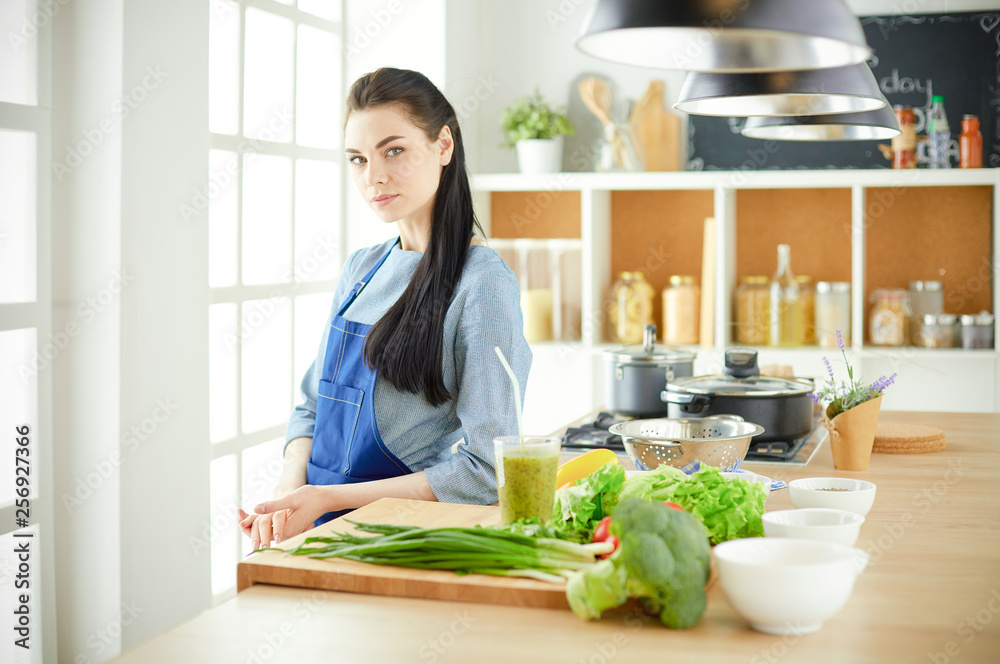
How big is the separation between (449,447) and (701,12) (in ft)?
3.31

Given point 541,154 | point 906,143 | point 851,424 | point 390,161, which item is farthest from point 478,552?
point 906,143

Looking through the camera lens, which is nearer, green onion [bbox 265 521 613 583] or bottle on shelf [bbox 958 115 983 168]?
green onion [bbox 265 521 613 583]

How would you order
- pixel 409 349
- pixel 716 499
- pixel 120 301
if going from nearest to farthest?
1. pixel 716 499
2. pixel 409 349
3. pixel 120 301

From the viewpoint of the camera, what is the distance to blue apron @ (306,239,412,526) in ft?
6.09

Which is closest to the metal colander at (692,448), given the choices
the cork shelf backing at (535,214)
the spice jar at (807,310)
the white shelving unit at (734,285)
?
the white shelving unit at (734,285)

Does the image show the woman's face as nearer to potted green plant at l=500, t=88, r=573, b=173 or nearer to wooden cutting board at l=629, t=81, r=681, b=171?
potted green plant at l=500, t=88, r=573, b=173

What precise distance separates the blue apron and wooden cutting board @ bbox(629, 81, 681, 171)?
2.23 metres

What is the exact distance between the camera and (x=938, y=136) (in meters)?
3.59

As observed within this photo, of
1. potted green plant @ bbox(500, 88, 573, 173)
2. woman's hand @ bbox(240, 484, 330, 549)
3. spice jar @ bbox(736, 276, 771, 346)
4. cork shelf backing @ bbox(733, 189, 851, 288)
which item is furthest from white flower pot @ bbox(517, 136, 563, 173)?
woman's hand @ bbox(240, 484, 330, 549)

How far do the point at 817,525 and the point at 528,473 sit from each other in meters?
0.39

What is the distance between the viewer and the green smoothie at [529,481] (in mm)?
1357

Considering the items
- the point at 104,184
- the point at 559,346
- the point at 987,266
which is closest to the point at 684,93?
the point at 104,184

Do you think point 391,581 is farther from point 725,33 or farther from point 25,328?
point 25,328

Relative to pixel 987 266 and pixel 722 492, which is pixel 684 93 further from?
pixel 987 266
